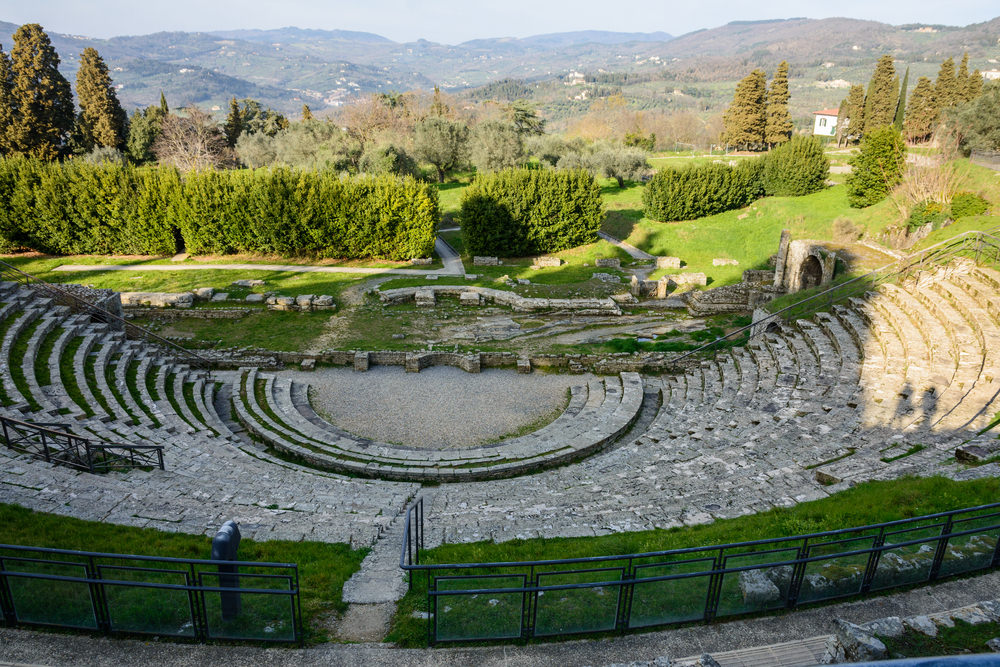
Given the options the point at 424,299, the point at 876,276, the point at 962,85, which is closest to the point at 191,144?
the point at 424,299

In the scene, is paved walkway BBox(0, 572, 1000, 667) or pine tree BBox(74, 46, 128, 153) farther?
pine tree BBox(74, 46, 128, 153)

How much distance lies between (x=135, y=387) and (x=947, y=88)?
68.6 m

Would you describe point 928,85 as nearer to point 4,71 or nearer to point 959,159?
point 959,159

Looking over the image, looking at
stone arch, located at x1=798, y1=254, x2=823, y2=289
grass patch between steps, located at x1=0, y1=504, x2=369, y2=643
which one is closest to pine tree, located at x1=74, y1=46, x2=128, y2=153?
A: grass patch between steps, located at x1=0, y1=504, x2=369, y2=643

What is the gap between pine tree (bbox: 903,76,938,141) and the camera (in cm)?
5377

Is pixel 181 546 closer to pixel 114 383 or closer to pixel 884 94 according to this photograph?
pixel 114 383

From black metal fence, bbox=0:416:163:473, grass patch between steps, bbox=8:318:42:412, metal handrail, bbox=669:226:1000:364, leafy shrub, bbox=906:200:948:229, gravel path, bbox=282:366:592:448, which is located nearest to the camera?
black metal fence, bbox=0:416:163:473

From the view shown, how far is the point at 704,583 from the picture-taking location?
768 cm

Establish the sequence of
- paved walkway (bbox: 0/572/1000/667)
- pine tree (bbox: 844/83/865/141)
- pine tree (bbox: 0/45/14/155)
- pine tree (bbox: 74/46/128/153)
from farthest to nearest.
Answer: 1. pine tree (bbox: 844/83/865/141)
2. pine tree (bbox: 74/46/128/153)
3. pine tree (bbox: 0/45/14/155)
4. paved walkway (bbox: 0/572/1000/667)

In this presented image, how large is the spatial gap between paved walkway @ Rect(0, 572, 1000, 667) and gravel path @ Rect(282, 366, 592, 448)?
10512 mm

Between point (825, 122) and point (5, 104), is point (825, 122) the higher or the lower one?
the higher one

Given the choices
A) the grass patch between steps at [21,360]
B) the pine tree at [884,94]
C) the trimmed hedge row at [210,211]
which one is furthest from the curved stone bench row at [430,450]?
the pine tree at [884,94]

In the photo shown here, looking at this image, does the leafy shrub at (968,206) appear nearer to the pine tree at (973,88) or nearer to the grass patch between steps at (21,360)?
the pine tree at (973,88)

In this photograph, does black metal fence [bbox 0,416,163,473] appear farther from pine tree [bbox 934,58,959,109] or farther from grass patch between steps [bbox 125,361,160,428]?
pine tree [bbox 934,58,959,109]
